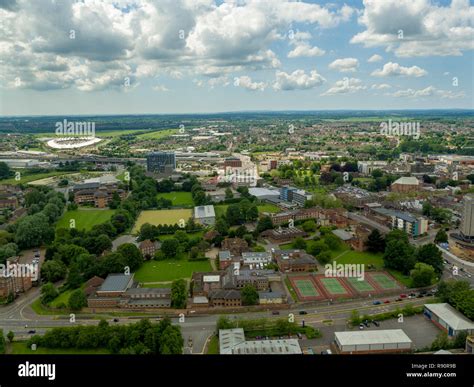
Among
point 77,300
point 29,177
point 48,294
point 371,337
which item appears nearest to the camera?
point 371,337

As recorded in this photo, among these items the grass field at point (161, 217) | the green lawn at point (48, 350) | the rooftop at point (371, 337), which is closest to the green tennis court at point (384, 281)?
the rooftop at point (371, 337)

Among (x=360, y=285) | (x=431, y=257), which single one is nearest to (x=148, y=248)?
(x=360, y=285)

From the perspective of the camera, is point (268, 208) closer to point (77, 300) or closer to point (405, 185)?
point (405, 185)

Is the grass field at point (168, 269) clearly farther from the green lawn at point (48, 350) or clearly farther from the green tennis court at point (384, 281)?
the green tennis court at point (384, 281)

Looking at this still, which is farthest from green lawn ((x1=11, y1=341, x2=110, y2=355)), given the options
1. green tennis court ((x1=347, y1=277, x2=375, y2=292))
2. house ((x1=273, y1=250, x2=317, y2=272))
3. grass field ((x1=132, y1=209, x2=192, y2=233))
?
grass field ((x1=132, y1=209, x2=192, y2=233))
